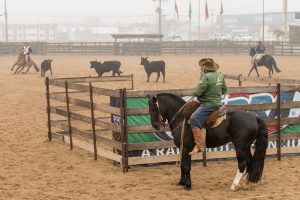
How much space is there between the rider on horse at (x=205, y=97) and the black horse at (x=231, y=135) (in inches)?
8.7

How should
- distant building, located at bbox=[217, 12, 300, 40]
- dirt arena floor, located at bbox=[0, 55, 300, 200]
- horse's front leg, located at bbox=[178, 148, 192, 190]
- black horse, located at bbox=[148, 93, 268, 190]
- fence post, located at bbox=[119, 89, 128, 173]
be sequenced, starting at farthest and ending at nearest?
distant building, located at bbox=[217, 12, 300, 40]
fence post, located at bbox=[119, 89, 128, 173]
horse's front leg, located at bbox=[178, 148, 192, 190]
black horse, located at bbox=[148, 93, 268, 190]
dirt arena floor, located at bbox=[0, 55, 300, 200]

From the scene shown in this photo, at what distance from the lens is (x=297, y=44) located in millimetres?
51406

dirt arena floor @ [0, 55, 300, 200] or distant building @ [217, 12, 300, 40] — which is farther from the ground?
distant building @ [217, 12, 300, 40]

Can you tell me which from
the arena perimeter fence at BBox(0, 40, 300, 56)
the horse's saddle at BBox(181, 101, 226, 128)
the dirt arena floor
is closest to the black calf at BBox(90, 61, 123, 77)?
the dirt arena floor

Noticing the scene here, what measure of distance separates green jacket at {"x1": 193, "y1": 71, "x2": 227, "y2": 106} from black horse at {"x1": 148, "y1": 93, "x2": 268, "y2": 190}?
15.1 inches

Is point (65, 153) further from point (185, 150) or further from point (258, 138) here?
point (258, 138)

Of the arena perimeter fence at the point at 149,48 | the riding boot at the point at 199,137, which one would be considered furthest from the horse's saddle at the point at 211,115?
the arena perimeter fence at the point at 149,48

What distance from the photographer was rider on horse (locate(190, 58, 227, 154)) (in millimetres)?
8484

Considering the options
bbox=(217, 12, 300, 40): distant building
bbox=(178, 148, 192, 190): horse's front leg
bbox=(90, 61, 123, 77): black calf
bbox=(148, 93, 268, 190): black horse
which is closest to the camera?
bbox=(148, 93, 268, 190): black horse

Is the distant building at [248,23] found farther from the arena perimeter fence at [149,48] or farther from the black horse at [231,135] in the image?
the black horse at [231,135]

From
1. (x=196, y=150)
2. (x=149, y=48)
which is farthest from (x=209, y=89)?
(x=149, y=48)

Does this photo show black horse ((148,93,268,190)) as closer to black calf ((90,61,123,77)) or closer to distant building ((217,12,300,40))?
black calf ((90,61,123,77))

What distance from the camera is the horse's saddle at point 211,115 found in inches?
336

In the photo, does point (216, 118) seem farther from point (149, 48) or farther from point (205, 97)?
point (149, 48)
